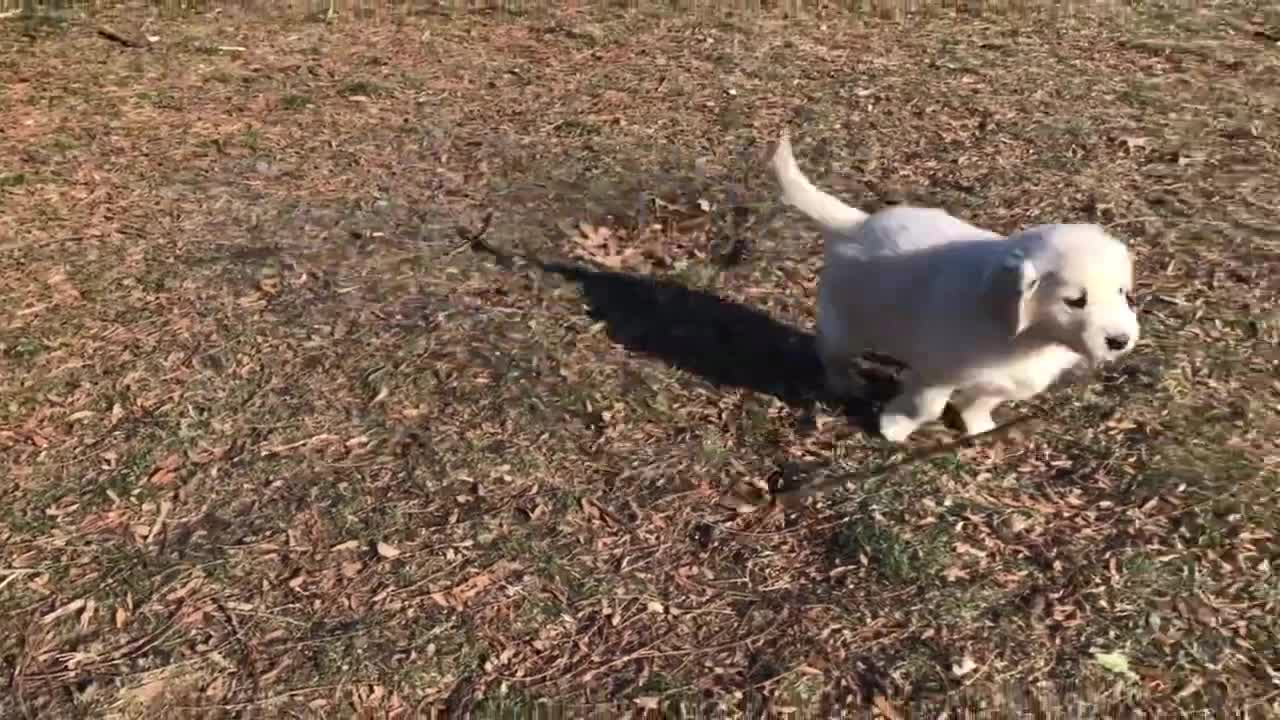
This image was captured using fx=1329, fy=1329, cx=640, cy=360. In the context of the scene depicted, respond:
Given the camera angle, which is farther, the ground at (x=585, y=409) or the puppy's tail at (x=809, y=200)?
the puppy's tail at (x=809, y=200)

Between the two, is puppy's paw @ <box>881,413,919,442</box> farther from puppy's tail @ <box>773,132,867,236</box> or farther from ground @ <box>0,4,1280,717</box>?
puppy's tail @ <box>773,132,867,236</box>

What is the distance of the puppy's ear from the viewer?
326cm

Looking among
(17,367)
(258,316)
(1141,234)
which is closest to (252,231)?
(258,316)

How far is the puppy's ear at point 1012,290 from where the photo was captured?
3258mm

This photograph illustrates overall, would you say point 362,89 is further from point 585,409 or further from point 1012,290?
point 1012,290

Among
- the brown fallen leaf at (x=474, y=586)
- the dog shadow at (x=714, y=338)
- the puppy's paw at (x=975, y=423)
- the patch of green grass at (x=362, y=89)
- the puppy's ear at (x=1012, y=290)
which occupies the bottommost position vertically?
the patch of green grass at (x=362, y=89)

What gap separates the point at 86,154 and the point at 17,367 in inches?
74.6

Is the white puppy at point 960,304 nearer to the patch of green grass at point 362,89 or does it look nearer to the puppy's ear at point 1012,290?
the puppy's ear at point 1012,290

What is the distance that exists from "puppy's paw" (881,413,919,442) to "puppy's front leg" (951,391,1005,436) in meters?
0.14

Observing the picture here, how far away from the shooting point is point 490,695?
9.87 feet

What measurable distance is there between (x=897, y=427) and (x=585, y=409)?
3.02 ft

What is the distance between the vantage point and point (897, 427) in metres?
3.84

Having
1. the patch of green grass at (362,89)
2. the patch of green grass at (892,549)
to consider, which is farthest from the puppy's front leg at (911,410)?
the patch of green grass at (362,89)

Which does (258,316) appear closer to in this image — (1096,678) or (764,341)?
(764,341)
